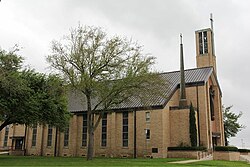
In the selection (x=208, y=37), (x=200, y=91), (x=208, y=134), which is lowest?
(x=208, y=134)

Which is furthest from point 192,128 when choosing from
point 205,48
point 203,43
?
point 203,43

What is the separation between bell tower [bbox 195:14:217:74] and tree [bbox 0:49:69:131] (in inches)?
869

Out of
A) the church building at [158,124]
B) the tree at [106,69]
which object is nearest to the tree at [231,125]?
the church building at [158,124]

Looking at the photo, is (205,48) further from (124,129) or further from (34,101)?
(34,101)

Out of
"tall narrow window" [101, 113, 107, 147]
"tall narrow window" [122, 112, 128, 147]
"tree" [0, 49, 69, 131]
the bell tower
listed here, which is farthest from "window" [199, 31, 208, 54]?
"tree" [0, 49, 69, 131]

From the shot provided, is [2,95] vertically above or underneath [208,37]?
underneath

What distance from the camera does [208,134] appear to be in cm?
3878

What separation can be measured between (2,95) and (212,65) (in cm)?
2949

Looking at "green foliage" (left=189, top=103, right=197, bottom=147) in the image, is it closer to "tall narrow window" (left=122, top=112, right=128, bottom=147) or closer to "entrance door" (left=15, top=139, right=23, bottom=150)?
"tall narrow window" (left=122, top=112, right=128, bottom=147)

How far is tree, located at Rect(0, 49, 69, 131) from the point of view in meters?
30.4

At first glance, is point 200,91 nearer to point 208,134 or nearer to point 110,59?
point 208,134

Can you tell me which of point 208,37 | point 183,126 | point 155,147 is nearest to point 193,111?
point 183,126

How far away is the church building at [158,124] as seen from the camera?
124ft

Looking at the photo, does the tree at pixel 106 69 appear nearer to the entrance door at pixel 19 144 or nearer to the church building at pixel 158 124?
the church building at pixel 158 124
